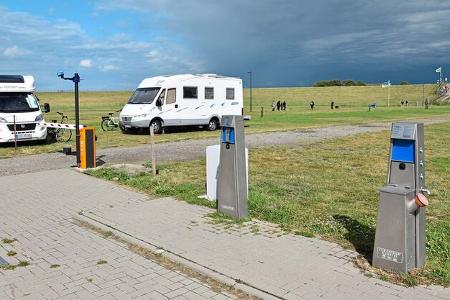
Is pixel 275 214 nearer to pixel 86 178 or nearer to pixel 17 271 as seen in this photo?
pixel 17 271

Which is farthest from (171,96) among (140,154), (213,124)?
(140,154)

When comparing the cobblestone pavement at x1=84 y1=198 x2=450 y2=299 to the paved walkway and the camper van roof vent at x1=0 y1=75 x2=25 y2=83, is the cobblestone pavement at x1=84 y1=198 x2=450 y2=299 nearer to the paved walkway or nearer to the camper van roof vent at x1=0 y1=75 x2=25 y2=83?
→ the paved walkway

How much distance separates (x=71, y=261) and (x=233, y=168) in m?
2.33

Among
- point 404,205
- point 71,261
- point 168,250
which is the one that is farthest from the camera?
point 168,250

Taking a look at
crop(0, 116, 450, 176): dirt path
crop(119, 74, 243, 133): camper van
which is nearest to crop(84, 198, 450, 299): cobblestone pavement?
crop(0, 116, 450, 176): dirt path

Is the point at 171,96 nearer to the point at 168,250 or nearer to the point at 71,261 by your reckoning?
the point at 168,250

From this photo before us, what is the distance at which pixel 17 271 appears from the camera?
189 inches

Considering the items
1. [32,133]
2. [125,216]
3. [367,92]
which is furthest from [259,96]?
[125,216]

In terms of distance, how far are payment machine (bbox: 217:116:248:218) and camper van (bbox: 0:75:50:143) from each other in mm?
11698

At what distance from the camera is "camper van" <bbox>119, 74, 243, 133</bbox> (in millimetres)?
21531

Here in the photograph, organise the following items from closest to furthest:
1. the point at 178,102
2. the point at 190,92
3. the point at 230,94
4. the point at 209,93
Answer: the point at 178,102, the point at 190,92, the point at 209,93, the point at 230,94

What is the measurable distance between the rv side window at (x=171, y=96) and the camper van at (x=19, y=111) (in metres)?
6.03

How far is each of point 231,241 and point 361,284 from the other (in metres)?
1.72

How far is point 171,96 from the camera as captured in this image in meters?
21.9
